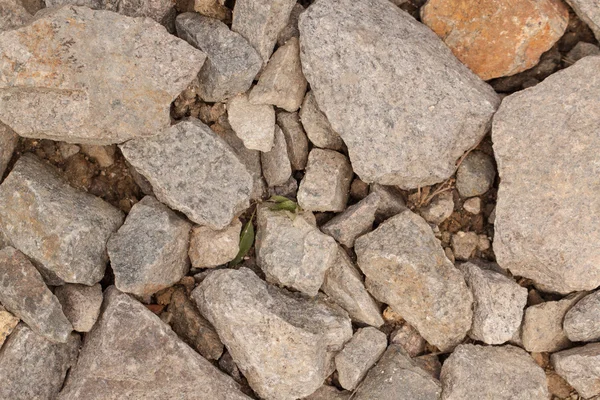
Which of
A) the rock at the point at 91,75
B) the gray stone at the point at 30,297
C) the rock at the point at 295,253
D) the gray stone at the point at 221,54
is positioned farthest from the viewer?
the rock at the point at 295,253

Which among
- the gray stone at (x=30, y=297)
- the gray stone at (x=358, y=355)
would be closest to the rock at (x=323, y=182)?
the gray stone at (x=358, y=355)

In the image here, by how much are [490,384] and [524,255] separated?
561 millimetres

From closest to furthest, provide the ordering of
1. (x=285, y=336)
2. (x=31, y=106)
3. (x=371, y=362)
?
(x=31, y=106) → (x=285, y=336) → (x=371, y=362)

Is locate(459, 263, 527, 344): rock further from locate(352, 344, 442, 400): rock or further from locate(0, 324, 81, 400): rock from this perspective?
locate(0, 324, 81, 400): rock

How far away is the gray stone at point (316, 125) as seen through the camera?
2938 millimetres

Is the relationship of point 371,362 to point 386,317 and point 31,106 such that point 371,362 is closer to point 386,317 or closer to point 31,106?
point 386,317

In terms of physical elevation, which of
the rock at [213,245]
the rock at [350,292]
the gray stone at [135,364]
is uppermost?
the rock at [350,292]

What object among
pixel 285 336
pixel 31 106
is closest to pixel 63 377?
pixel 285 336

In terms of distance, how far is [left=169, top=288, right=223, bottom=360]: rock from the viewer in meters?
2.89

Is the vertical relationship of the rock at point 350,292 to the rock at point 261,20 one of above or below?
below

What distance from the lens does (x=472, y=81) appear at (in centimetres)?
290

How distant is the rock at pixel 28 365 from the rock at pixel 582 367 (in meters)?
2.08


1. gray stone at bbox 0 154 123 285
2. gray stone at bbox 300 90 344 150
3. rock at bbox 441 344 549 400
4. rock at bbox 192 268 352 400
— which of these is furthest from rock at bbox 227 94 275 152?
rock at bbox 441 344 549 400

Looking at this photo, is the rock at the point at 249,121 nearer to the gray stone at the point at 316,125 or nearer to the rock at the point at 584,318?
the gray stone at the point at 316,125
